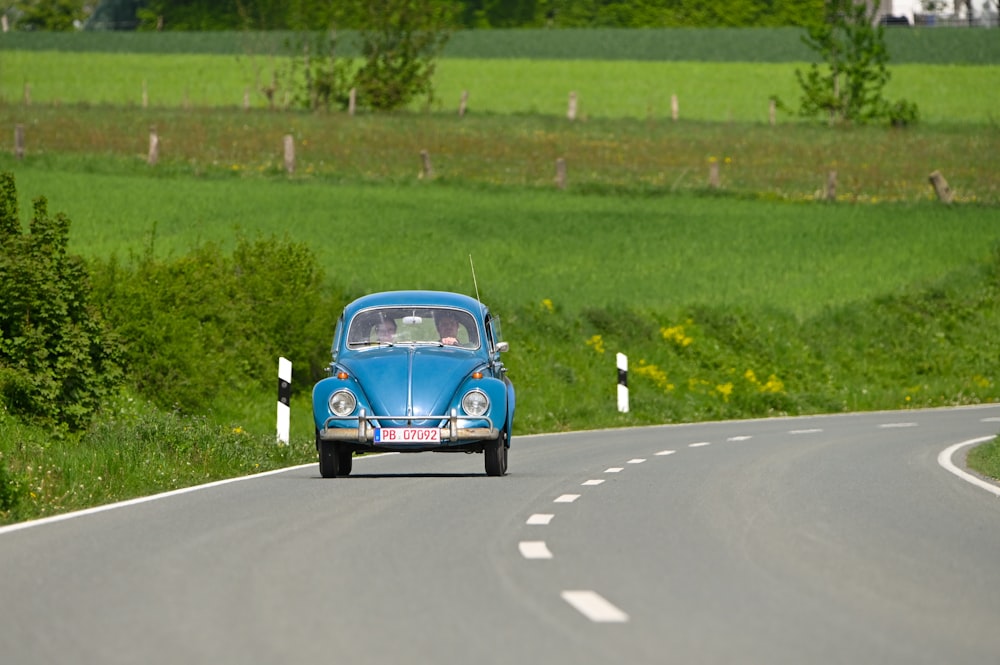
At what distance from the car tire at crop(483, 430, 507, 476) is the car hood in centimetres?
65

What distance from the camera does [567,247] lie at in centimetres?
4656

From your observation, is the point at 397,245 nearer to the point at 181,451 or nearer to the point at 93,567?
the point at 181,451

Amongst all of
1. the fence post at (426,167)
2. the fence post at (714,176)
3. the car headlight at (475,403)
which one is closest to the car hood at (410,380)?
the car headlight at (475,403)

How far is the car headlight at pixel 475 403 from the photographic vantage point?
18.9 m

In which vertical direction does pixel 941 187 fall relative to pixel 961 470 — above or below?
above

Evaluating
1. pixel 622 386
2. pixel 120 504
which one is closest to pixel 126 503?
pixel 120 504

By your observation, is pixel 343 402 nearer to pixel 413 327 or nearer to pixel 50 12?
pixel 413 327

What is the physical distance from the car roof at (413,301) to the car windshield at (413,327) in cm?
6

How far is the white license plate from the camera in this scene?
18.7 meters

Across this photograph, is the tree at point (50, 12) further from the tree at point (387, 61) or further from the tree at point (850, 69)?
the tree at point (850, 69)

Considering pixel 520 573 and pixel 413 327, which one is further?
pixel 413 327

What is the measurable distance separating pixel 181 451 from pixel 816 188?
4200cm

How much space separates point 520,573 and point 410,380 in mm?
7877

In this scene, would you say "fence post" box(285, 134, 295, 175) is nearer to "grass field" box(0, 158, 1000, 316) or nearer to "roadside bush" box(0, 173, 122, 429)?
"grass field" box(0, 158, 1000, 316)
